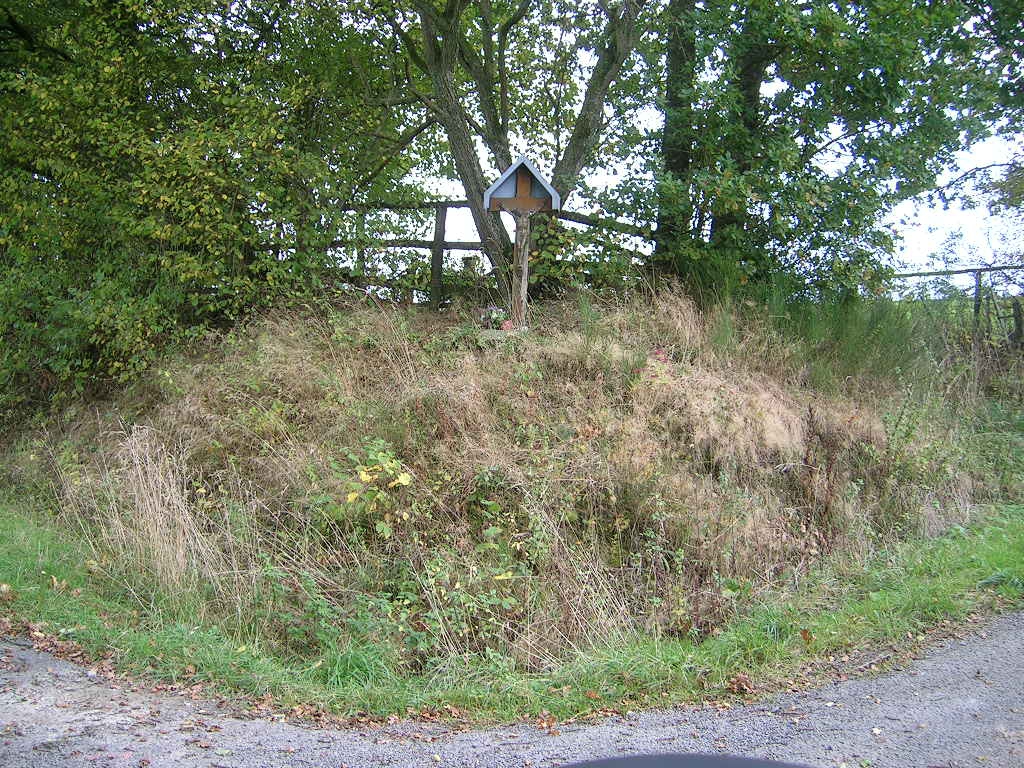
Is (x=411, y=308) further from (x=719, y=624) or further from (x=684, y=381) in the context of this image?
(x=719, y=624)

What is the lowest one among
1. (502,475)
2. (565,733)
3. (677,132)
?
(565,733)

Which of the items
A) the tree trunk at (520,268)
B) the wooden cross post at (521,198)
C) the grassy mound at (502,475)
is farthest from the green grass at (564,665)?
the wooden cross post at (521,198)

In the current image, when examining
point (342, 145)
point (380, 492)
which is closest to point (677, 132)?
point (342, 145)

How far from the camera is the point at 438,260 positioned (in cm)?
1137

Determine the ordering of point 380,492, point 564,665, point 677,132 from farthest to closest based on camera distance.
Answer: point 677,132 < point 380,492 < point 564,665

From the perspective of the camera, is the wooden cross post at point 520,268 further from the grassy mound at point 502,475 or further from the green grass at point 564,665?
the green grass at point 564,665

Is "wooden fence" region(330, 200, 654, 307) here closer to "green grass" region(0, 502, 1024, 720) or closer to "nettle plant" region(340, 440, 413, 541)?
"nettle plant" region(340, 440, 413, 541)

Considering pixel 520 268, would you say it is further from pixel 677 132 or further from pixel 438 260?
pixel 677 132

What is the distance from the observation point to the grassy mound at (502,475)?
225 inches

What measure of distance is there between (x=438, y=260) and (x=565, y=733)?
8053 millimetres

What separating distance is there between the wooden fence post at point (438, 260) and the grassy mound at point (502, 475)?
4.62 ft

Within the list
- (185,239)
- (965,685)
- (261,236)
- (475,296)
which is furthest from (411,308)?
(965,685)

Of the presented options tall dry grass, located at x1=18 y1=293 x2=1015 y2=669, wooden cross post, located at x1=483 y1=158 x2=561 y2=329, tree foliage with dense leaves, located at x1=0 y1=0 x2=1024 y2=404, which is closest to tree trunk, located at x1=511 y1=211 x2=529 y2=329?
wooden cross post, located at x1=483 y1=158 x2=561 y2=329

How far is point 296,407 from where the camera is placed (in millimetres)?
8023
